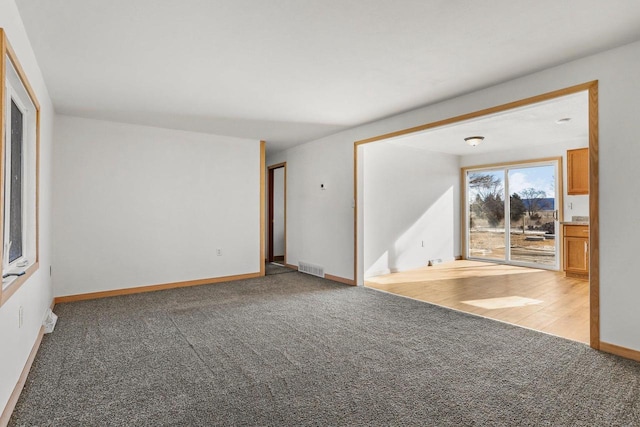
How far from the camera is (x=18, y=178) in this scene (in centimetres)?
287

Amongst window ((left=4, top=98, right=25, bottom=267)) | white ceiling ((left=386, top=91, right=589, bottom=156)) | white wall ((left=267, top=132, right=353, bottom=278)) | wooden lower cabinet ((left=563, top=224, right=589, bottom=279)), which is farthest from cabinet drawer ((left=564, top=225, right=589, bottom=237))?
window ((left=4, top=98, right=25, bottom=267))

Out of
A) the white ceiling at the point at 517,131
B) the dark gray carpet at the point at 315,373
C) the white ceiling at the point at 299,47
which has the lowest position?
the dark gray carpet at the point at 315,373

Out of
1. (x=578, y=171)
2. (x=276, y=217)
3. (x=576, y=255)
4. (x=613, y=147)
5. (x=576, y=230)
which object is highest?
(x=578, y=171)

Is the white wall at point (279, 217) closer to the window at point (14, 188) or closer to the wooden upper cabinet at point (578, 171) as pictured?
the window at point (14, 188)

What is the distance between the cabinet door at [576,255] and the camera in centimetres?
572

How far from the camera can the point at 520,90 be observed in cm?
333

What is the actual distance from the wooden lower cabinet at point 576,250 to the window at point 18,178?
23.8ft

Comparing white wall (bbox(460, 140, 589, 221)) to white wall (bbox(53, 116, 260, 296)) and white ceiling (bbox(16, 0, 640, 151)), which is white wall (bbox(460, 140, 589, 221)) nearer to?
white ceiling (bbox(16, 0, 640, 151))

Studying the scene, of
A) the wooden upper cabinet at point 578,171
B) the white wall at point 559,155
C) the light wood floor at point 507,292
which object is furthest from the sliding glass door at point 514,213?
the light wood floor at point 507,292

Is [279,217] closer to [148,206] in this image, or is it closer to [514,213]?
[148,206]

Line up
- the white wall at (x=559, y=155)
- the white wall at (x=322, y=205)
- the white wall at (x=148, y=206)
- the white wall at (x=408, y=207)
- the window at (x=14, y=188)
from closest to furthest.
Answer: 1. the window at (x=14, y=188)
2. the white wall at (x=148, y=206)
3. the white wall at (x=322, y=205)
4. the white wall at (x=408, y=207)
5. the white wall at (x=559, y=155)

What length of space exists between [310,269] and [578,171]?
5.07 meters

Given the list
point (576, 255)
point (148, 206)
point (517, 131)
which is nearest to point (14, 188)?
point (148, 206)

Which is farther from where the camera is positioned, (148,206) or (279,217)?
(279,217)
